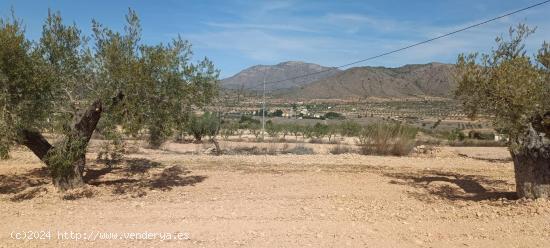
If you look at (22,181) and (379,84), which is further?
(379,84)

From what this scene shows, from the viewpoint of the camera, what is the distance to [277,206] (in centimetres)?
1051

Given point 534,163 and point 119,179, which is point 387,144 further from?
point 119,179

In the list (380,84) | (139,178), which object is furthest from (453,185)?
(380,84)

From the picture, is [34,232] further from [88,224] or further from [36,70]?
[36,70]

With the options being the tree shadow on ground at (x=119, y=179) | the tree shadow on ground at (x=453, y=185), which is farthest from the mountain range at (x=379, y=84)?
the tree shadow on ground at (x=453, y=185)

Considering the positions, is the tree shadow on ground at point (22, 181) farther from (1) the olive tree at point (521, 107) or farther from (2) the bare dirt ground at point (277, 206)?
(1) the olive tree at point (521, 107)

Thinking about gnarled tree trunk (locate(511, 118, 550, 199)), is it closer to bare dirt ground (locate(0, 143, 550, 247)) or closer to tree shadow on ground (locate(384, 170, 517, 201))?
bare dirt ground (locate(0, 143, 550, 247))

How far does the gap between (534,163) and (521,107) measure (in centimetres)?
130

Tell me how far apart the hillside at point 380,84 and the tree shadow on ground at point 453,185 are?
8632 cm

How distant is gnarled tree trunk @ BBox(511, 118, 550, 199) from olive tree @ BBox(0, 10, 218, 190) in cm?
707

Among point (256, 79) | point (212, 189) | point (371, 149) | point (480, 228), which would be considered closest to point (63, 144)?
point (212, 189)

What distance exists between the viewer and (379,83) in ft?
362

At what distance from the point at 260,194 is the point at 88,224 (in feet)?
13.5

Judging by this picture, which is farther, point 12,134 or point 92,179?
point 92,179
